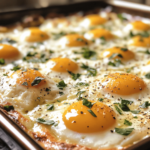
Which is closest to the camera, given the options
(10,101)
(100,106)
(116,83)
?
(100,106)

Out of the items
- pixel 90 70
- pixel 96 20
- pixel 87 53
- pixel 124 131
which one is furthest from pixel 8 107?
pixel 96 20

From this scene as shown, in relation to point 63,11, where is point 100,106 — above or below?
above

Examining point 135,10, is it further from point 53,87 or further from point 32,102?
point 32,102

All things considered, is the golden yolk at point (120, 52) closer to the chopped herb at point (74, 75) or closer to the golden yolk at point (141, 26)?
the chopped herb at point (74, 75)


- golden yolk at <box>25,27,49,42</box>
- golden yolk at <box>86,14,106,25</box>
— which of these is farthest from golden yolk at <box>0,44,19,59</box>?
golden yolk at <box>86,14,106,25</box>

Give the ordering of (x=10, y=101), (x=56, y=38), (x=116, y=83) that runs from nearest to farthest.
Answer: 1. (x=10, y=101)
2. (x=116, y=83)
3. (x=56, y=38)

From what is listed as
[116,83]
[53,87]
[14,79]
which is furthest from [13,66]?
[116,83]

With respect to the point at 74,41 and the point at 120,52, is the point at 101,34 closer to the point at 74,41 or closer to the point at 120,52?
the point at 74,41
